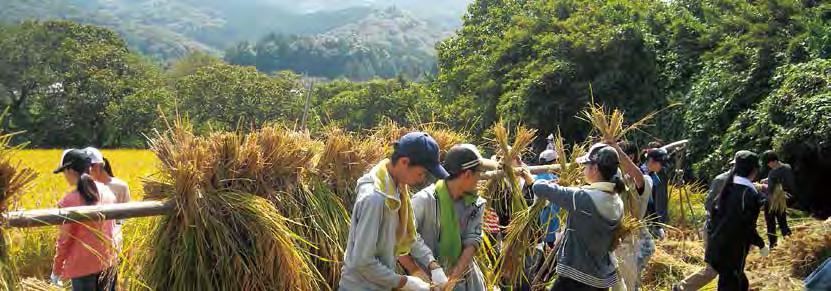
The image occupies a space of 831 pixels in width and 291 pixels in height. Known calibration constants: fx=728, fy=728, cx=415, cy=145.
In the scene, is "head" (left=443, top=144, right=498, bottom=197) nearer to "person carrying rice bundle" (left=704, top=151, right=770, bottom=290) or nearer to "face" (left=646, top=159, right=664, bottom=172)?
"person carrying rice bundle" (left=704, top=151, right=770, bottom=290)

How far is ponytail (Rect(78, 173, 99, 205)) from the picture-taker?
3.92m

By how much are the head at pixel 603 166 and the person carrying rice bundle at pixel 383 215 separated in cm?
113

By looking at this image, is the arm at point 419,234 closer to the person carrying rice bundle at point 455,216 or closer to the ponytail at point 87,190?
the person carrying rice bundle at point 455,216

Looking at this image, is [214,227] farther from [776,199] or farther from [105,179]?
[776,199]

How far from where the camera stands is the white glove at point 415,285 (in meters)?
3.09

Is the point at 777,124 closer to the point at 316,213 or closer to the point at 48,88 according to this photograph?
the point at 316,213

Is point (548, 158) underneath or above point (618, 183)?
underneath

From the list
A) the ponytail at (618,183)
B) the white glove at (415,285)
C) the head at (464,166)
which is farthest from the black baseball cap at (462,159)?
the ponytail at (618,183)

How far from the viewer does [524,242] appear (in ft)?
14.0

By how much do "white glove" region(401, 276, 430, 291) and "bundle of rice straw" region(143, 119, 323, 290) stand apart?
3.08ft

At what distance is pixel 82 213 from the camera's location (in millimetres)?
3441

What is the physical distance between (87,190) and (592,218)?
2716 mm

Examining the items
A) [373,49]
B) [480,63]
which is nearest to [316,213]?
[480,63]

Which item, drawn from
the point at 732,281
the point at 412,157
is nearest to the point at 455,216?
the point at 412,157
